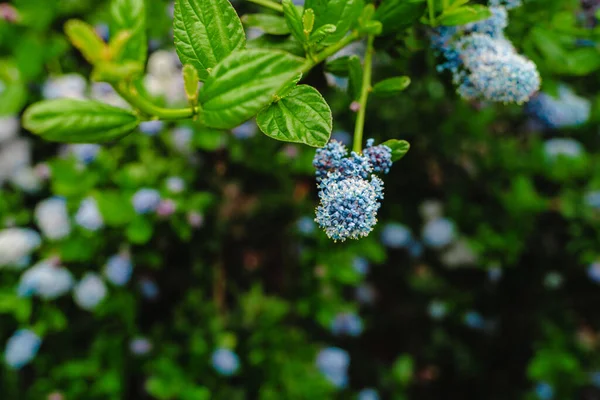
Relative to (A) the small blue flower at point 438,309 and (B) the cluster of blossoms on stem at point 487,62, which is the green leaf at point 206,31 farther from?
(A) the small blue flower at point 438,309

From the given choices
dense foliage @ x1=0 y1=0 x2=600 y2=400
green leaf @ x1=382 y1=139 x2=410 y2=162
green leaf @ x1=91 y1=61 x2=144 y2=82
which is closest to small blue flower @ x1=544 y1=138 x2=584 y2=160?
dense foliage @ x1=0 y1=0 x2=600 y2=400

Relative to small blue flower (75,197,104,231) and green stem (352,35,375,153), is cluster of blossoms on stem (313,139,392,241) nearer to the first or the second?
green stem (352,35,375,153)

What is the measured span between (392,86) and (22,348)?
4.01ft

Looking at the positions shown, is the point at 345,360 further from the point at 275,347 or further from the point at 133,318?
the point at 133,318

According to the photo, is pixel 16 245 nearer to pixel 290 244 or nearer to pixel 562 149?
pixel 290 244

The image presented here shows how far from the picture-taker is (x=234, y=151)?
5.05ft

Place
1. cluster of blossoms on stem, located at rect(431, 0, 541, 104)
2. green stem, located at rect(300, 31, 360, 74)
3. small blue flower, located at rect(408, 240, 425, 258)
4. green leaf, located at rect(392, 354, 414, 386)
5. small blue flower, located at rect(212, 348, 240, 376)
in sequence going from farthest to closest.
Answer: small blue flower, located at rect(408, 240, 425, 258)
green leaf, located at rect(392, 354, 414, 386)
small blue flower, located at rect(212, 348, 240, 376)
cluster of blossoms on stem, located at rect(431, 0, 541, 104)
green stem, located at rect(300, 31, 360, 74)

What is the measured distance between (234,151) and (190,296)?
19.3 inches

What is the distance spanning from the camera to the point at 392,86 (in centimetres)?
71

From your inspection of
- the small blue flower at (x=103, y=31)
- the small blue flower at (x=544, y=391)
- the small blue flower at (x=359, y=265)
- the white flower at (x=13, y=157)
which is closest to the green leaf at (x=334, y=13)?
the small blue flower at (x=359, y=265)

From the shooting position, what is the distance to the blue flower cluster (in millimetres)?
1347

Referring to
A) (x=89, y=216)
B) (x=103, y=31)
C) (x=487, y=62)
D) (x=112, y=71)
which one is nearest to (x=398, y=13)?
(x=487, y=62)

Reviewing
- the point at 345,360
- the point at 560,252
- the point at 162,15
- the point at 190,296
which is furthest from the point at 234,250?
the point at 560,252

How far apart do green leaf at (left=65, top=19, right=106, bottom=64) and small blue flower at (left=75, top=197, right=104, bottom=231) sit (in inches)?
39.3
